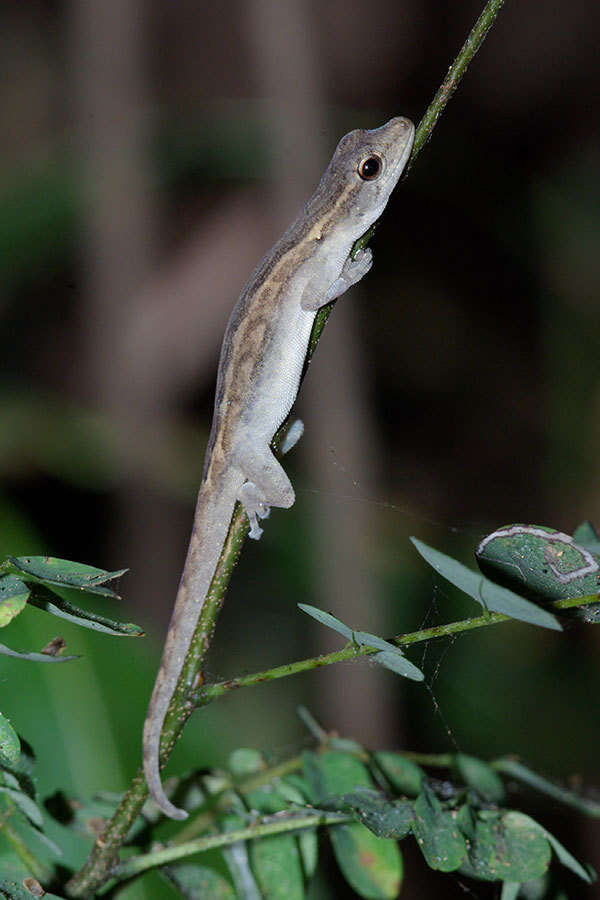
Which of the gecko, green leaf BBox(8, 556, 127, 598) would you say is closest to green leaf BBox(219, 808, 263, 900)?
green leaf BBox(8, 556, 127, 598)

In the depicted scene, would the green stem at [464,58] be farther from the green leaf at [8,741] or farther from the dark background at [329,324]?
the dark background at [329,324]

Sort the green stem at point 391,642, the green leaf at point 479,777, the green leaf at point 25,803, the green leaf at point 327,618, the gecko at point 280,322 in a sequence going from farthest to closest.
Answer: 1. the gecko at point 280,322
2. the green leaf at point 479,777
3. the green leaf at point 25,803
4. the green leaf at point 327,618
5. the green stem at point 391,642

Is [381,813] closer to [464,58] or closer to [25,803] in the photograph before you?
[25,803]

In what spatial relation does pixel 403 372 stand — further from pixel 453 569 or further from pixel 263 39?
pixel 453 569

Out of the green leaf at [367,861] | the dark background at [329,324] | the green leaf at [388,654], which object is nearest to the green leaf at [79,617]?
the green leaf at [388,654]

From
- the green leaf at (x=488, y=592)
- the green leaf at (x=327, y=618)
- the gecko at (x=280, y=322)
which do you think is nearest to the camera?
the green leaf at (x=488, y=592)

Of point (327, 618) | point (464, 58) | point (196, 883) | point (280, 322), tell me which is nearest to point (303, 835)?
point (196, 883)
